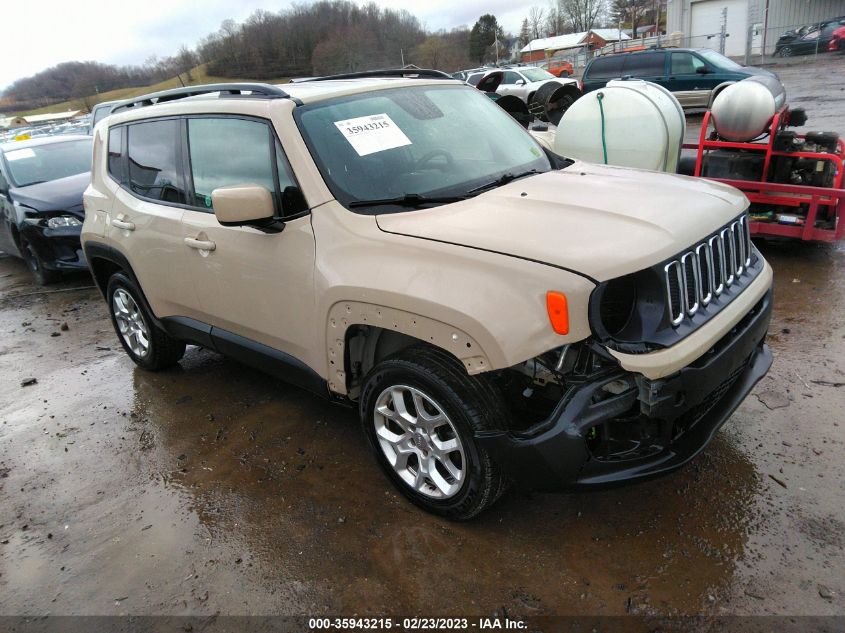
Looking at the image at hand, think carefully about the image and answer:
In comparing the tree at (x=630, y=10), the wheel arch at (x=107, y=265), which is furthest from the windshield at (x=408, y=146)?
the tree at (x=630, y=10)

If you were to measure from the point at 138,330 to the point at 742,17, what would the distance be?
1457 inches

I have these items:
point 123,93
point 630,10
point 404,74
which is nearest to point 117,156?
point 404,74

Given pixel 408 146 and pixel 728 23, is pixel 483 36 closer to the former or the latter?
pixel 728 23

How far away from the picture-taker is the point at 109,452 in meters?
3.91

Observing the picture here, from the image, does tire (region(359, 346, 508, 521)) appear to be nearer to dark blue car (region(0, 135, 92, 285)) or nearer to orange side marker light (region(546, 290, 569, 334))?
orange side marker light (region(546, 290, 569, 334))

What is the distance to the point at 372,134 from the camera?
123 inches

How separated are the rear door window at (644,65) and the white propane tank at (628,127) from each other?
35.9 ft

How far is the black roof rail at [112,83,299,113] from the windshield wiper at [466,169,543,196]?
102cm

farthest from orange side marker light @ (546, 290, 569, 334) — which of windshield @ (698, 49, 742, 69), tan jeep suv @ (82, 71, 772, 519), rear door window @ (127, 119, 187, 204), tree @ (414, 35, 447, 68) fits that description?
tree @ (414, 35, 447, 68)

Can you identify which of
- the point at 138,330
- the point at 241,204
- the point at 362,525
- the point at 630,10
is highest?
the point at 630,10

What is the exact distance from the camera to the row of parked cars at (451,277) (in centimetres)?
232

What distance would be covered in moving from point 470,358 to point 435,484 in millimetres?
757

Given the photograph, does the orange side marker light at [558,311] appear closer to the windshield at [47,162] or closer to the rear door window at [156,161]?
the rear door window at [156,161]

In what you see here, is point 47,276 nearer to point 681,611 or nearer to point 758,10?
point 681,611
